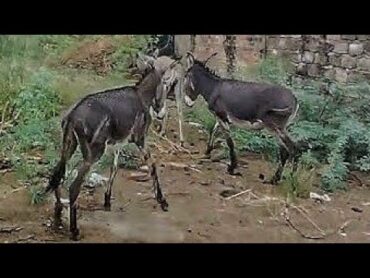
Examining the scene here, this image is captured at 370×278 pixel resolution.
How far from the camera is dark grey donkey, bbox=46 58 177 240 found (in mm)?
2100

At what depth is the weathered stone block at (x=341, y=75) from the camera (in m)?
2.43

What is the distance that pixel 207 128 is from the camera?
2.33 m

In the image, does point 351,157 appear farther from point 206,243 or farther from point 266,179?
point 206,243

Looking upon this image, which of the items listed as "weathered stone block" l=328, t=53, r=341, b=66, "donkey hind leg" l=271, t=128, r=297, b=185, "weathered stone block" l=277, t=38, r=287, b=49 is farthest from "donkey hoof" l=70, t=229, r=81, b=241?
"weathered stone block" l=328, t=53, r=341, b=66

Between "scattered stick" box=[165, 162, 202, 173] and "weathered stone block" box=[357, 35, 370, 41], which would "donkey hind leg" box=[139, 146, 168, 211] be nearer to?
"scattered stick" box=[165, 162, 202, 173]

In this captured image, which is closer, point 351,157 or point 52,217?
point 52,217

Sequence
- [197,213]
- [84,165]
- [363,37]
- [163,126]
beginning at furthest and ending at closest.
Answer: [363,37]
[163,126]
[197,213]
[84,165]

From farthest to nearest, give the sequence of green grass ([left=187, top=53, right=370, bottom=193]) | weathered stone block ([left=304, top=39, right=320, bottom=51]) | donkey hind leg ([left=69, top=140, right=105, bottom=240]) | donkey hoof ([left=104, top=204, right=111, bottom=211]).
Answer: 1. weathered stone block ([left=304, top=39, right=320, bottom=51])
2. green grass ([left=187, top=53, right=370, bottom=193])
3. donkey hoof ([left=104, top=204, right=111, bottom=211])
4. donkey hind leg ([left=69, top=140, right=105, bottom=240])

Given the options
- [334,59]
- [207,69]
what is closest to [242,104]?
[207,69]

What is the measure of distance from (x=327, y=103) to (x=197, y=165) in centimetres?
45

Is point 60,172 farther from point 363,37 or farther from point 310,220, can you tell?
point 363,37

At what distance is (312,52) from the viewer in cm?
242

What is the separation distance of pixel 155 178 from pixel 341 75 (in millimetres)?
698
